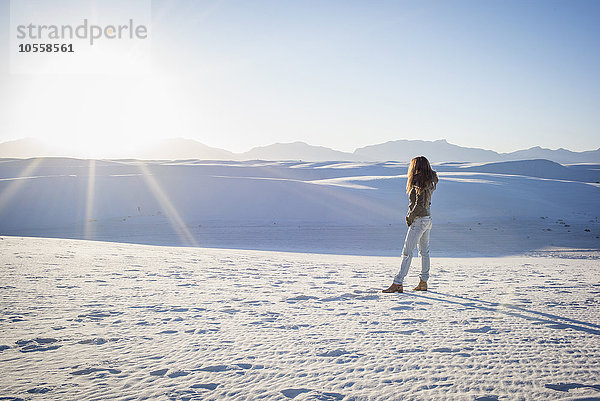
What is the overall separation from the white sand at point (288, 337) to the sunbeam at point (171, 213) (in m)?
7.43

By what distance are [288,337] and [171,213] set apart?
55.7ft

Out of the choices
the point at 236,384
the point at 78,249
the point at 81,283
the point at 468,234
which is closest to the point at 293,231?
the point at 468,234

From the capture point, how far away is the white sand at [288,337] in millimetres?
2486

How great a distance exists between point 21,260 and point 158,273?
2338 mm

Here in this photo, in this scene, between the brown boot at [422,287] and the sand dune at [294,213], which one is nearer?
the brown boot at [422,287]

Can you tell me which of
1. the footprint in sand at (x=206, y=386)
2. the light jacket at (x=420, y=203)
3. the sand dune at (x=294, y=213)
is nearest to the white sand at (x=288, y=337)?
the footprint in sand at (x=206, y=386)

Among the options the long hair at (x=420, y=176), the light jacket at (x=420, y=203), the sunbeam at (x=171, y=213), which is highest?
the long hair at (x=420, y=176)

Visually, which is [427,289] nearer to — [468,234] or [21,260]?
[21,260]

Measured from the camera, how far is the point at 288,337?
3.35 m

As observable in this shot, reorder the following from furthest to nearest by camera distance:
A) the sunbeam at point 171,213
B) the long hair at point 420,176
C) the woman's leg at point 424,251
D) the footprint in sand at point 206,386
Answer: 1. the sunbeam at point 171,213
2. the woman's leg at point 424,251
3. the long hair at point 420,176
4. the footprint in sand at point 206,386

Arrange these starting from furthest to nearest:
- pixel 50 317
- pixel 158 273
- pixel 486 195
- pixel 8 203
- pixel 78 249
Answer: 1. pixel 486 195
2. pixel 8 203
3. pixel 78 249
4. pixel 158 273
5. pixel 50 317

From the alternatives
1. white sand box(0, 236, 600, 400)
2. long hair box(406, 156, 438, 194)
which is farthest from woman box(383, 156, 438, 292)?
white sand box(0, 236, 600, 400)

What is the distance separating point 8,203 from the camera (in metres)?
19.9

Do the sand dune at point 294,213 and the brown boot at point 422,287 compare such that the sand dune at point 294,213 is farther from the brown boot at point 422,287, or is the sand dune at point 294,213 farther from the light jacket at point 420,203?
the light jacket at point 420,203
